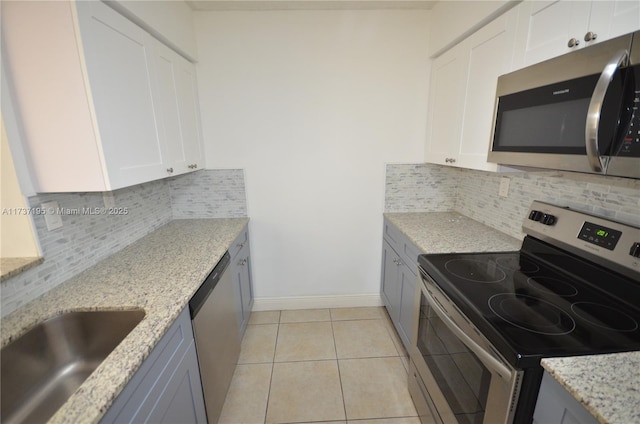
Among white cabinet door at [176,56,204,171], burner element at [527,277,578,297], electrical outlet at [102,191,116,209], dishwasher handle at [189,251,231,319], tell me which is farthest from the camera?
white cabinet door at [176,56,204,171]

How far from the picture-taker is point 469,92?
170 centimetres

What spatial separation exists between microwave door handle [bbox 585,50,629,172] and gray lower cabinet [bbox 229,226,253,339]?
1881mm

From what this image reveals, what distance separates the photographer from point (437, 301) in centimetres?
130

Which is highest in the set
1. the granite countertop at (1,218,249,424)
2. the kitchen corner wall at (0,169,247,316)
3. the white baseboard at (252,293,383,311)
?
the kitchen corner wall at (0,169,247,316)

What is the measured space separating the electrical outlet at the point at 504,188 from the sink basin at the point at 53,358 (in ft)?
6.96

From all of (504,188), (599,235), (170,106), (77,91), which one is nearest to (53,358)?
(77,91)

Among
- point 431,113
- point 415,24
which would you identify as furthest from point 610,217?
point 415,24

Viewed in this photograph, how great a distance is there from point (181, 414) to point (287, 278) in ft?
4.99

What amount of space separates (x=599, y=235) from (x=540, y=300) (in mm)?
400

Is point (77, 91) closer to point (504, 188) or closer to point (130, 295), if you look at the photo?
point (130, 295)

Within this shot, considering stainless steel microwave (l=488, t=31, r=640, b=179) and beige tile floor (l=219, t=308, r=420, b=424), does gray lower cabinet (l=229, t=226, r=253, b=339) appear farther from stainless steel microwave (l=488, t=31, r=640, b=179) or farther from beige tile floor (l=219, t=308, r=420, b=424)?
stainless steel microwave (l=488, t=31, r=640, b=179)

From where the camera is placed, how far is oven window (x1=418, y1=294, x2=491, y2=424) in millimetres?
1048

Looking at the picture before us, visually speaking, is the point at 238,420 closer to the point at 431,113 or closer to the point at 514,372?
the point at 514,372

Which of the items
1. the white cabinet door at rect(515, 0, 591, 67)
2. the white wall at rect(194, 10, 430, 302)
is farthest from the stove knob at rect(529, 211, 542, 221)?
the white wall at rect(194, 10, 430, 302)
